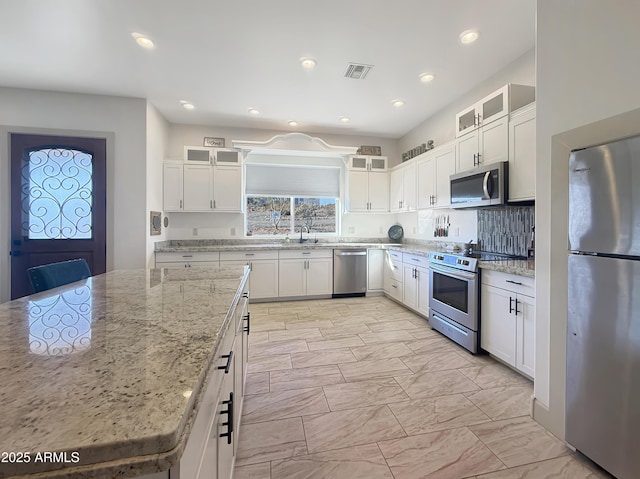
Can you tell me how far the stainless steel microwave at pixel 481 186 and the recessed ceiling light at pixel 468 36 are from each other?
115cm

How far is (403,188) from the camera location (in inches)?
190

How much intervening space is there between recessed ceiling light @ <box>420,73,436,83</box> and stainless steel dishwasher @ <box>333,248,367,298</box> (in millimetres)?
Answer: 2611

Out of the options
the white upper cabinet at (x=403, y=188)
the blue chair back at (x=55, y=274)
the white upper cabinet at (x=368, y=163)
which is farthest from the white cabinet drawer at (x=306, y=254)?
the blue chair back at (x=55, y=274)

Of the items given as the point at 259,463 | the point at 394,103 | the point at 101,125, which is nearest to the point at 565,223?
the point at 259,463

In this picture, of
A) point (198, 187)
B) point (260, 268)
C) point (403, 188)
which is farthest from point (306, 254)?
point (198, 187)

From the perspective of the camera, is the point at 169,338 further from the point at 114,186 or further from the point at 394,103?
the point at 394,103

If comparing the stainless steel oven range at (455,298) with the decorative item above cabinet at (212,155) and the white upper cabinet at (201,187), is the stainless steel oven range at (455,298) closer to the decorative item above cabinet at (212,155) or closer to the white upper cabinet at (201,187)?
the white upper cabinet at (201,187)

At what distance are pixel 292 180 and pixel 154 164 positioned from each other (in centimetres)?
223

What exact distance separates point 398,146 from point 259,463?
17.6 feet

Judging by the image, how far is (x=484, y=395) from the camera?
2.17 metres

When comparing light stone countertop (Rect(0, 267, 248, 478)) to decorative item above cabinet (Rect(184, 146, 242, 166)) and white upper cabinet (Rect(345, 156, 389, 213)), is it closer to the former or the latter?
decorative item above cabinet (Rect(184, 146, 242, 166))

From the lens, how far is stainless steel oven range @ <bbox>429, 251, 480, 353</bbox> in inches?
111

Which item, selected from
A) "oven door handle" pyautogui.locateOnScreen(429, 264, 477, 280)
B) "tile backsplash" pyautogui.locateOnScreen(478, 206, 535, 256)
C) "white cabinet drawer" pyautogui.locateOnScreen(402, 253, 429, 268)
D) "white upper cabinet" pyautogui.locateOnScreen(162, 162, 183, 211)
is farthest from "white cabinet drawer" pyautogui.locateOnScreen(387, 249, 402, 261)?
"white upper cabinet" pyautogui.locateOnScreen(162, 162, 183, 211)

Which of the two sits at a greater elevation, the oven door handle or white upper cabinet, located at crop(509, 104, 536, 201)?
white upper cabinet, located at crop(509, 104, 536, 201)
